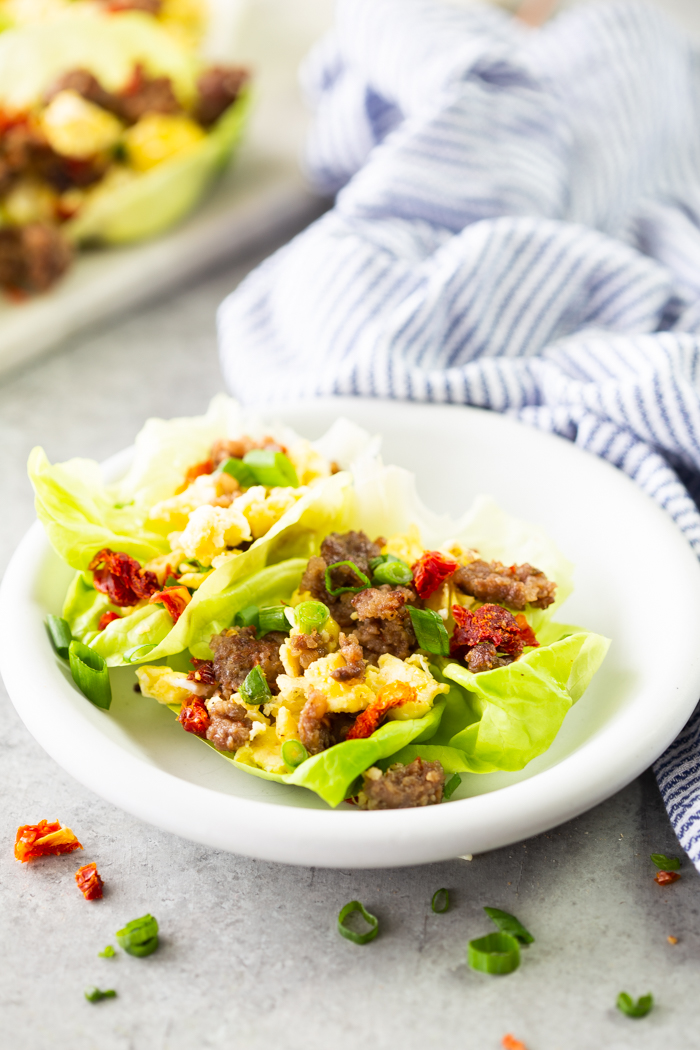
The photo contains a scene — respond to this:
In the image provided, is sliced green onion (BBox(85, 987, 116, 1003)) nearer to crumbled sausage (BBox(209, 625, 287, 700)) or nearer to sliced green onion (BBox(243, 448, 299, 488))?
crumbled sausage (BBox(209, 625, 287, 700))

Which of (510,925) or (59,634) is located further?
(59,634)

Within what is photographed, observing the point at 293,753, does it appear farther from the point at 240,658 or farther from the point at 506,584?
Result: the point at 506,584

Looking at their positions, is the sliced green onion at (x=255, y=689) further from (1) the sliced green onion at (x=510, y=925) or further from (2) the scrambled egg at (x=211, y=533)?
(1) the sliced green onion at (x=510, y=925)

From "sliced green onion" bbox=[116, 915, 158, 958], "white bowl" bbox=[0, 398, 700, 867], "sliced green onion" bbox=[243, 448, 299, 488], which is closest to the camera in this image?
"white bowl" bbox=[0, 398, 700, 867]

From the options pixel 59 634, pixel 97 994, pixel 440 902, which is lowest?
pixel 440 902

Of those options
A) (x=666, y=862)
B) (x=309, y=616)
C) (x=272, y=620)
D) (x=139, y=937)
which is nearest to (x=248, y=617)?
(x=272, y=620)

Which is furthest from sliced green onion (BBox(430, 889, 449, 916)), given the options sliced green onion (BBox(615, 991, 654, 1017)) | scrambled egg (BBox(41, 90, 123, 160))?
scrambled egg (BBox(41, 90, 123, 160))

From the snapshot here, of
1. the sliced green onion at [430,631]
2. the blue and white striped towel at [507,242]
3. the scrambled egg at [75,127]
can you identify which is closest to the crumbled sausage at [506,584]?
the sliced green onion at [430,631]

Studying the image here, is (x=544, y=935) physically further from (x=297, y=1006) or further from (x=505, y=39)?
(x=505, y=39)
